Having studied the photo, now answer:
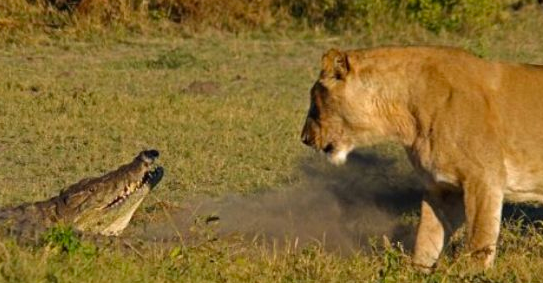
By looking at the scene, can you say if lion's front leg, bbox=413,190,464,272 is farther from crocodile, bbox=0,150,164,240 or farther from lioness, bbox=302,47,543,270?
crocodile, bbox=0,150,164,240

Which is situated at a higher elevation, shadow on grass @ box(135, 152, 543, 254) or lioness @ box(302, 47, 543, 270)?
lioness @ box(302, 47, 543, 270)

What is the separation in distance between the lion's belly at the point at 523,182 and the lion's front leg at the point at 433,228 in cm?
30

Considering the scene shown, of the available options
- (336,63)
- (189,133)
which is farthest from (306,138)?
(189,133)

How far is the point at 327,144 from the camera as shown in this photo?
264 inches

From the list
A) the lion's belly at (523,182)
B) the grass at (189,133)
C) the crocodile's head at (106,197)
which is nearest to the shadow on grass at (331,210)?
the grass at (189,133)

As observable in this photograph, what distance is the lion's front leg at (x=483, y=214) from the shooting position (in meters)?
6.18

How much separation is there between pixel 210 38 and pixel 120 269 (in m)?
10.9

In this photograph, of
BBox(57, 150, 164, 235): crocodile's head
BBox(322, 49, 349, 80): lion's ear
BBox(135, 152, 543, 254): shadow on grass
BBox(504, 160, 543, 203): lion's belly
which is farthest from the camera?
BBox(135, 152, 543, 254): shadow on grass

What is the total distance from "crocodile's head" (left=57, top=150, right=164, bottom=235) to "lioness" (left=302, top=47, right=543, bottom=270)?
0.90 metres

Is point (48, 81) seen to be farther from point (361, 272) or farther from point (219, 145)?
point (361, 272)

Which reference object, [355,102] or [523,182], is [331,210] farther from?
[523,182]

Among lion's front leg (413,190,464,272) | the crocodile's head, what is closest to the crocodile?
the crocodile's head

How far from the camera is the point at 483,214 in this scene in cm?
620

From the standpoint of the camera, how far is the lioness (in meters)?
6.22
